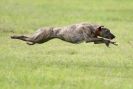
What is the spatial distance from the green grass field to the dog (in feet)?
2.20

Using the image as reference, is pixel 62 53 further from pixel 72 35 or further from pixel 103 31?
pixel 103 31

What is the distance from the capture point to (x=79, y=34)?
49.2 feet

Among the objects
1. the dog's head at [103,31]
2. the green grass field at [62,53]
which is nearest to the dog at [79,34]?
the dog's head at [103,31]

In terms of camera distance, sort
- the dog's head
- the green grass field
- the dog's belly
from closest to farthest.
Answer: the green grass field → the dog's head → the dog's belly

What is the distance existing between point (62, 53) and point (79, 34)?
3.33 metres

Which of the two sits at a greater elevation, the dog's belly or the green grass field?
the dog's belly

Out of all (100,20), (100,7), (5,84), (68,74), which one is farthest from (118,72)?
(100,7)

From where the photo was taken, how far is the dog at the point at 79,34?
14727 millimetres

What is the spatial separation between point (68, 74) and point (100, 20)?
15488 mm

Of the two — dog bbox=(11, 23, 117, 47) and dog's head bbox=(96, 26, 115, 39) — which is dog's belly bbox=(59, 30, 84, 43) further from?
dog's head bbox=(96, 26, 115, 39)

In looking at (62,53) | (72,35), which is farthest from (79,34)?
(62,53)

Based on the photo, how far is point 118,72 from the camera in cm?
1431

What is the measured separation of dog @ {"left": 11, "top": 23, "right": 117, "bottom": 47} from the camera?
14.7 m

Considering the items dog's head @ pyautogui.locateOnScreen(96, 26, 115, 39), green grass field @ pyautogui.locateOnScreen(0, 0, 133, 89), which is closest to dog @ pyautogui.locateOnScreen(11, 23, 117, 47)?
dog's head @ pyautogui.locateOnScreen(96, 26, 115, 39)
